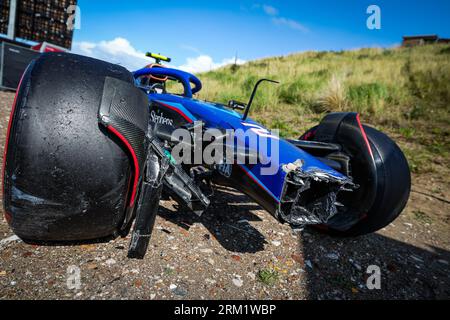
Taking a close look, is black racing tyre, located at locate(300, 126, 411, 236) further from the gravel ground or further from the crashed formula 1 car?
the gravel ground

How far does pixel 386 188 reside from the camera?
2133 mm

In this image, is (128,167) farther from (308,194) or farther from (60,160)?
(308,194)

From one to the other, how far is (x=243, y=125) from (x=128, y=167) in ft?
3.40

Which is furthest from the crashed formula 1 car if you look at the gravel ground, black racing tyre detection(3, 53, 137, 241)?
the gravel ground

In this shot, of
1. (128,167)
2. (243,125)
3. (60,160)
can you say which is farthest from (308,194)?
(60,160)

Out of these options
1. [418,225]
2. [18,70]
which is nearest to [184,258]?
[418,225]

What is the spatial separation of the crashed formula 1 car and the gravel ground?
0.61 feet

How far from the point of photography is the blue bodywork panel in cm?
171

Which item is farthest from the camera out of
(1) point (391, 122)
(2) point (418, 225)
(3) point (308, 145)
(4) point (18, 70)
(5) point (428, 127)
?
(4) point (18, 70)

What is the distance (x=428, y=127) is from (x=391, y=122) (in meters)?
0.80

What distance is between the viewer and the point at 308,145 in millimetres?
2398

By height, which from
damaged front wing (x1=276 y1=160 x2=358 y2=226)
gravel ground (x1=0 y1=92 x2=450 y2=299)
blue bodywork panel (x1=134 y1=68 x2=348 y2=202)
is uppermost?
blue bodywork panel (x1=134 y1=68 x2=348 y2=202)

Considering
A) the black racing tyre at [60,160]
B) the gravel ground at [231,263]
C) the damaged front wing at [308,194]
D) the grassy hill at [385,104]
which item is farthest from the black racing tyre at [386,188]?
the grassy hill at [385,104]

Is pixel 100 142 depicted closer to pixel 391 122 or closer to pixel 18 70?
pixel 391 122
